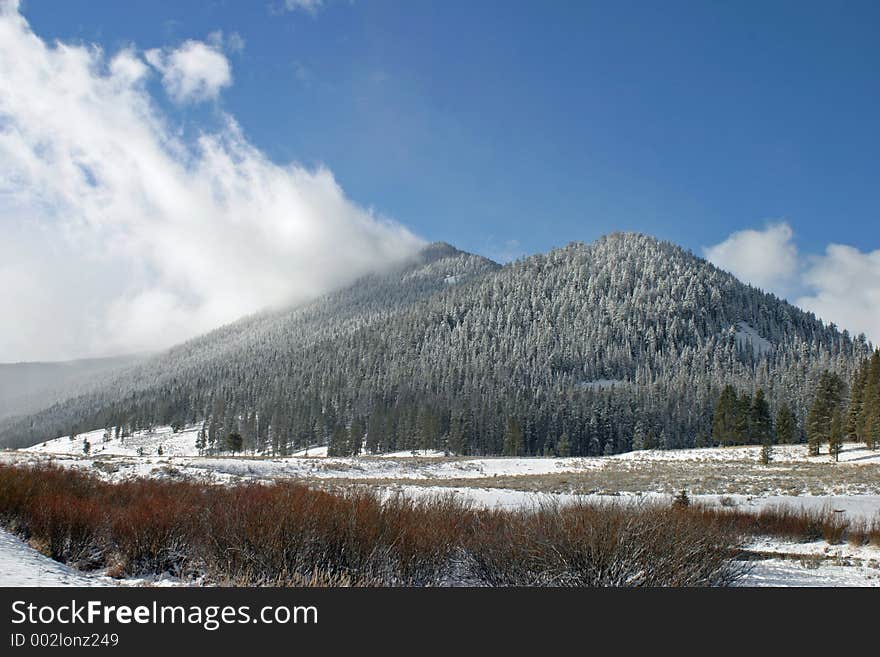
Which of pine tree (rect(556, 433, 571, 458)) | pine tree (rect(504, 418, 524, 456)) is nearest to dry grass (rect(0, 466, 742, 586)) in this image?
pine tree (rect(556, 433, 571, 458))

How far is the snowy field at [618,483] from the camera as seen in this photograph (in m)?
10.5

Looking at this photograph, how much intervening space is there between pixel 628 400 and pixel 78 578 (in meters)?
115

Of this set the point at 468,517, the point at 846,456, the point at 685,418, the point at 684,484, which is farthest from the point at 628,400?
the point at 468,517

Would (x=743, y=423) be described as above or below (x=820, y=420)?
below

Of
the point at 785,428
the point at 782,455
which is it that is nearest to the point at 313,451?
the point at 782,455

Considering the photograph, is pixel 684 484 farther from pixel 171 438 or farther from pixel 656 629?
pixel 171 438

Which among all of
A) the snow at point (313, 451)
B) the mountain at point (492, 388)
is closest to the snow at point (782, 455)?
the mountain at point (492, 388)

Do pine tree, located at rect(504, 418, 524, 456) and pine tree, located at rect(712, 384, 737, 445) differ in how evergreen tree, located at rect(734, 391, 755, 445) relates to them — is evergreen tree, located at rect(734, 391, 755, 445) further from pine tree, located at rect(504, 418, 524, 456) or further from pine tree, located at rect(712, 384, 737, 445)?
pine tree, located at rect(504, 418, 524, 456)

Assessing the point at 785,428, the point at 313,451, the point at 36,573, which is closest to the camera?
the point at 36,573

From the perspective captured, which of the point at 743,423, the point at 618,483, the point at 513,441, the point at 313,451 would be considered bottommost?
the point at 313,451

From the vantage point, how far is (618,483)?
34688 millimetres

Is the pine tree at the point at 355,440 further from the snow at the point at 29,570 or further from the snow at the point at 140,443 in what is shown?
the snow at the point at 29,570

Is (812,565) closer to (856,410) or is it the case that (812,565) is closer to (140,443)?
(856,410)

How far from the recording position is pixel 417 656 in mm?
4695
